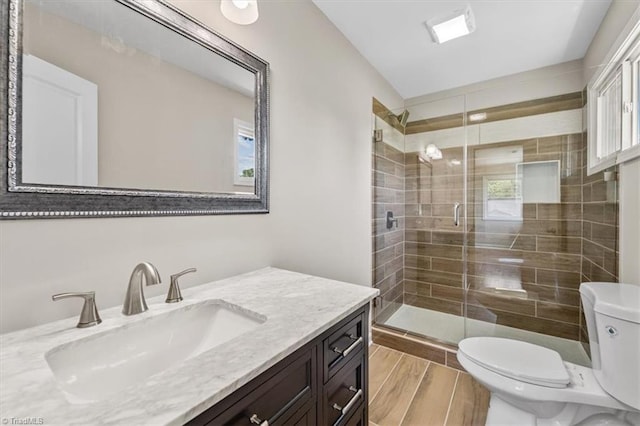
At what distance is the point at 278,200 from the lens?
1455 millimetres

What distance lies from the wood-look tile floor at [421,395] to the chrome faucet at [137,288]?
1387 mm

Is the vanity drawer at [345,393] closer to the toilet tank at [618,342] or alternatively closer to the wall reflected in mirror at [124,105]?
the wall reflected in mirror at [124,105]

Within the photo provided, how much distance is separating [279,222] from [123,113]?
81 cm

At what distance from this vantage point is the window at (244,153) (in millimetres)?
1233

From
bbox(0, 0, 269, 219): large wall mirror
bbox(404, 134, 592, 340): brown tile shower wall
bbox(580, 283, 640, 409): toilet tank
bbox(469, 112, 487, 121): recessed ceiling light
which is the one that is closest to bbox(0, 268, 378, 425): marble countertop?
bbox(0, 0, 269, 219): large wall mirror

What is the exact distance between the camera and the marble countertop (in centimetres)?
42

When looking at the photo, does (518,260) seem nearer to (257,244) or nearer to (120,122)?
(257,244)

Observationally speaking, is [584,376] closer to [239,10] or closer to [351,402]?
[351,402]

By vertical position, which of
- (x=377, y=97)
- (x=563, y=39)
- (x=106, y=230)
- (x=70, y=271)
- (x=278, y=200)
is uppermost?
(x=563, y=39)

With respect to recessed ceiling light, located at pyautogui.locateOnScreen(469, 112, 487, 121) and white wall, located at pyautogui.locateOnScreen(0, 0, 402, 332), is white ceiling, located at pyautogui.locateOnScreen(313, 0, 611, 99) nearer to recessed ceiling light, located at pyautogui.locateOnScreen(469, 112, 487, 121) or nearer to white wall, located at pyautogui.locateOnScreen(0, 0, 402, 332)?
white wall, located at pyautogui.locateOnScreen(0, 0, 402, 332)

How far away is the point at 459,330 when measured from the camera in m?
2.43

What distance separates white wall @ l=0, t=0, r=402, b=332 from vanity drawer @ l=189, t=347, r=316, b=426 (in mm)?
583

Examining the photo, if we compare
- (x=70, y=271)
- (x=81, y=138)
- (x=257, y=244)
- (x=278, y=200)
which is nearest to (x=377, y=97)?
(x=278, y=200)

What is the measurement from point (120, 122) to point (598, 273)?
116 inches
